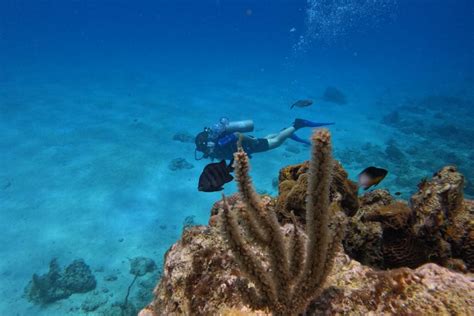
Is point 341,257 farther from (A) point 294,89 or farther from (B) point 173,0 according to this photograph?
(B) point 173,0

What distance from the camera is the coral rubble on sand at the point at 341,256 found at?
1.56 m

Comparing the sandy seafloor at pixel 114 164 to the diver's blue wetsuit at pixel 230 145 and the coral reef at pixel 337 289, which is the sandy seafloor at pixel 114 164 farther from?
the coral reef at pixel 337 289

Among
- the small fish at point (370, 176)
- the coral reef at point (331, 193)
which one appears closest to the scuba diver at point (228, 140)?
the coral reef at point (331, 193)

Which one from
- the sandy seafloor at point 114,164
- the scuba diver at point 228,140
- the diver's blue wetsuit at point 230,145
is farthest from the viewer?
the scuba diver at point 228,140

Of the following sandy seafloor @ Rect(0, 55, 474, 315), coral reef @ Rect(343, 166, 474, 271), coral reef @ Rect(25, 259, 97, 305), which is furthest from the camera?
sandy seafloor @ Rect(0, 55, 474, 315)

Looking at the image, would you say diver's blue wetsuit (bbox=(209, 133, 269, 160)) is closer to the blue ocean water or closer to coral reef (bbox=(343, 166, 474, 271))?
the blue ocean water

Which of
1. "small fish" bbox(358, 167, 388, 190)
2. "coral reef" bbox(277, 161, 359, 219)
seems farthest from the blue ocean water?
"small fish" bbox(358, 167, 388, 190)

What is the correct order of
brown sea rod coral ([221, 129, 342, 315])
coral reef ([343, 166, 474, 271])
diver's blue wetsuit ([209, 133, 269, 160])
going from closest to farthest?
1. brown sea rod coral ([221, 129, 342, 315])
2. coral reef ([343, 166, 474, 271])
3. diver's blue wetsuit ([209, 133, 269, 160])

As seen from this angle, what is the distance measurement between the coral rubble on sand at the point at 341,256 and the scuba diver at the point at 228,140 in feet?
22.0

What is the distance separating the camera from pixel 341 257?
7.29 ft

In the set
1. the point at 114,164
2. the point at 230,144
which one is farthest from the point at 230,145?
the point at 114,164

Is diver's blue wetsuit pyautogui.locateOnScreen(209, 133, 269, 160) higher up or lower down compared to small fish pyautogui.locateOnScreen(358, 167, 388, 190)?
lower down

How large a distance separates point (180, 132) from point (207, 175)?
14539 millimetres

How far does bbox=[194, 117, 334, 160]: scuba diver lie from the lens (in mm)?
10305
